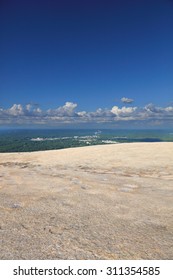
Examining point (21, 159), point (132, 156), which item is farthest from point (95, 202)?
point (21, 159)

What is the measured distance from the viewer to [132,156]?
→ 14.5 metres

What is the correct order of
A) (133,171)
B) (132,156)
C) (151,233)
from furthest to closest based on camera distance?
(132,156), (133,171), (151,233)

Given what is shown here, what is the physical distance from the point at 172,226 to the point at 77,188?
3.37 meters

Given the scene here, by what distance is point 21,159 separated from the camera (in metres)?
15.0

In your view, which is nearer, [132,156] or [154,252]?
[154,252]

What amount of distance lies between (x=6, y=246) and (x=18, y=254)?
294 millimetres

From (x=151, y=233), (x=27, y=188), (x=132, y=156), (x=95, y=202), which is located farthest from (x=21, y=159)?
(x=151, y=233)

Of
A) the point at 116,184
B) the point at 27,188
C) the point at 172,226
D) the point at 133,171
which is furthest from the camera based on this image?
the point at 133,171

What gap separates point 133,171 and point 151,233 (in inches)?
266

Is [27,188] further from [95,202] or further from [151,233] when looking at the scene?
[151,233]
